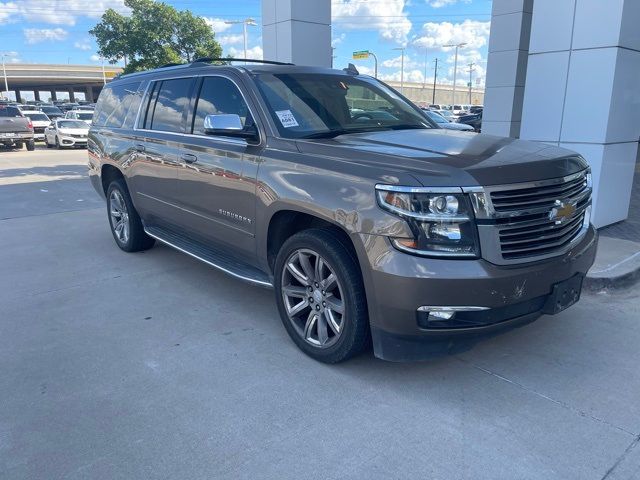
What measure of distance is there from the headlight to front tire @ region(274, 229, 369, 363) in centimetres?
50

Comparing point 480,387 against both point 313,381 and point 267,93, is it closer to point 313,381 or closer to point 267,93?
point 313,381

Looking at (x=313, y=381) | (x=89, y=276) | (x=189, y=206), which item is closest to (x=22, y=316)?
(x=89, y=276)

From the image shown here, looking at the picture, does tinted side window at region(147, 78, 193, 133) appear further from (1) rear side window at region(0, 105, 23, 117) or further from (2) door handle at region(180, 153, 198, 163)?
(1) rear side window at region(0, 105, 23, 117)

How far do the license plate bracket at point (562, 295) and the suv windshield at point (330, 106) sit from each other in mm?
1792

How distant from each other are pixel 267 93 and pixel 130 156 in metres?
2.40

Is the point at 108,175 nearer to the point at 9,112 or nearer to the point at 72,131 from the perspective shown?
the point at 72,131

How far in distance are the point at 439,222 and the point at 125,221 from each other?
4.57m

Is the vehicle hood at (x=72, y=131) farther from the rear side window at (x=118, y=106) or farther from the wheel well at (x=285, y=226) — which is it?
the wheel well at (x=285, y=226)

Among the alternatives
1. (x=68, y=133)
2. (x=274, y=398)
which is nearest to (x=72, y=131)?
Answer: (x=68, y=133)

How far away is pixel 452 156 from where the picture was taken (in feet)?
10.6

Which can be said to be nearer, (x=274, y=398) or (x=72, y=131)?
(x=274, y=398)

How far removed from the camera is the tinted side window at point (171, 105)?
4.93 metres

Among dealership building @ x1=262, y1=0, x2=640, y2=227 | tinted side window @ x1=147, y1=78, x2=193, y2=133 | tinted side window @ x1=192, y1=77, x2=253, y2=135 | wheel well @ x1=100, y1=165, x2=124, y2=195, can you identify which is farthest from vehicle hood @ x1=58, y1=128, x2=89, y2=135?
dealership building @ x1=262, y1=0, x2=640, y2=227

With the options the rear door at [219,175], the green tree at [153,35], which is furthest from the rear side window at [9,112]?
the rear door at [219,175]
